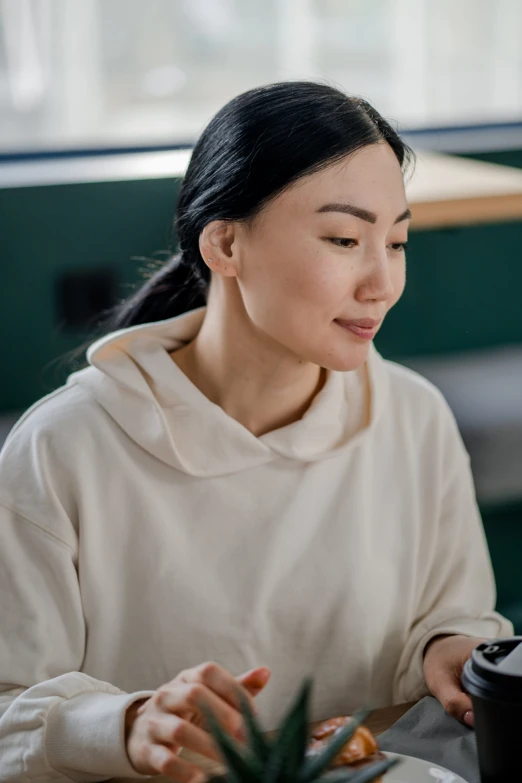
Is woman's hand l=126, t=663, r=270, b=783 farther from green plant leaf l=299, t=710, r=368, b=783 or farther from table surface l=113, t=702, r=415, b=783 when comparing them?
green plant leaf l=299, t=710, r=368, b=783

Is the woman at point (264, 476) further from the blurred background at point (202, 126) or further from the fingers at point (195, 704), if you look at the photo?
the blurred background at point (202, 126)

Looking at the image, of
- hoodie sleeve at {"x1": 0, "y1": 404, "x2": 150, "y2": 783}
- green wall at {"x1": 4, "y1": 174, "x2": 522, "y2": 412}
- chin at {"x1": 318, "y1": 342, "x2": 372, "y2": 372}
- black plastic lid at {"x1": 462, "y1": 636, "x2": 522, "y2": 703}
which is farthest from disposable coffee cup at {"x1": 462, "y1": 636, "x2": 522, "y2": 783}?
green wall at {"x1": 4, "y1": 174, "x2": 522, "y2": 412}

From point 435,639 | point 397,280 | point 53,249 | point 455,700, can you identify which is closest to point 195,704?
point 455,700

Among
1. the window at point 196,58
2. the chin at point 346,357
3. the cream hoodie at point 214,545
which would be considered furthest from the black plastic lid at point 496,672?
the window at point 196,58

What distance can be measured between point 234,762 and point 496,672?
9.4 inches

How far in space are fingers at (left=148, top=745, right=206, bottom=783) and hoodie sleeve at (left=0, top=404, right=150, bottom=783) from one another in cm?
6

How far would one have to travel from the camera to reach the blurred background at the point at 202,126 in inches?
107

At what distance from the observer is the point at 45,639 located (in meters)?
1.14

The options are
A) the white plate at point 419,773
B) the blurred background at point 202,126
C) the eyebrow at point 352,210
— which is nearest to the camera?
the white plate at point 419,773

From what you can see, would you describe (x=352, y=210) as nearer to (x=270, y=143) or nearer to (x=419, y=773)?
(x=270, y=143)

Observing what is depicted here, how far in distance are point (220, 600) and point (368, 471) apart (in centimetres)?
25

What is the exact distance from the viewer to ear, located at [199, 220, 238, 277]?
4.09 ft

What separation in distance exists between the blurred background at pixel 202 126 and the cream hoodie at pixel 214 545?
46.7 inches

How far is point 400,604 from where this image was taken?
51.9 inches
